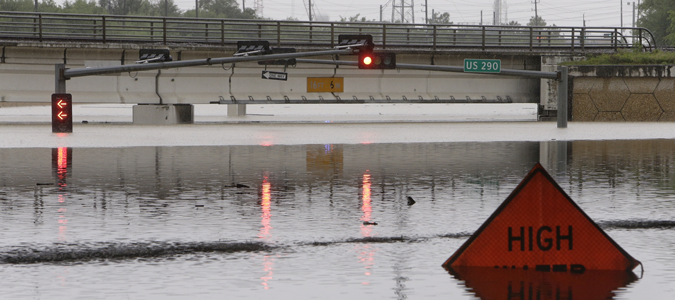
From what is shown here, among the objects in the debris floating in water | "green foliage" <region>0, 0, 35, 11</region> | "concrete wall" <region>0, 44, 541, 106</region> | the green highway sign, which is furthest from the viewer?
"green foliage" <region>0, 0, 35, 11</region>

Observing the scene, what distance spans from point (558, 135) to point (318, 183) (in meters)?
18.2

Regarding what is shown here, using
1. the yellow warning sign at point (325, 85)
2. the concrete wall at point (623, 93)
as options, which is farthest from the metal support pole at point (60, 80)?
the concrete wall at point (623, 93)

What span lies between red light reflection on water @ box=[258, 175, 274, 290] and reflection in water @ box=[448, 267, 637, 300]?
1.41 m

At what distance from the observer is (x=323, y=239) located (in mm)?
9367

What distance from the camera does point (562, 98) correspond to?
37438 mm

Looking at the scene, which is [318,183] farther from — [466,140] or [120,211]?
[466,140]

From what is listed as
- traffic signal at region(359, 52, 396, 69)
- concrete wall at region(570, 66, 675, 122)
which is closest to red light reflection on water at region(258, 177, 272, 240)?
traffic signal at region(359, 52, 396, 69)

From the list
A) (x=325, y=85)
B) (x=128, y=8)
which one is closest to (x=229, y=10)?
(x=128, y=8)

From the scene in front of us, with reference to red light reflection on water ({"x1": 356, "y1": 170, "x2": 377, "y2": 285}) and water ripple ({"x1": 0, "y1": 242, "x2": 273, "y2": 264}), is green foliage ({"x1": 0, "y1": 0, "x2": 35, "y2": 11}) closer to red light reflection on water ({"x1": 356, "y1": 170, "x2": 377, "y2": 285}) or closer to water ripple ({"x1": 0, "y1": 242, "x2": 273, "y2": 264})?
red light reflection on water ({"x1": 356, "y1": 170, "x2": 377, "y2": 285})

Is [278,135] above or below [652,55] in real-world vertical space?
below

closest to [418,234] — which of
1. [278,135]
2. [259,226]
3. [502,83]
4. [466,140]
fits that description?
[259,226]

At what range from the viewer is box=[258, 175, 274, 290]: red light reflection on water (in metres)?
7.51

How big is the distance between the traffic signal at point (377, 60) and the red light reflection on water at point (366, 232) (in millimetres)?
21734

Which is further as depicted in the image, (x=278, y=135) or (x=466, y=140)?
(x=278, y=135)
